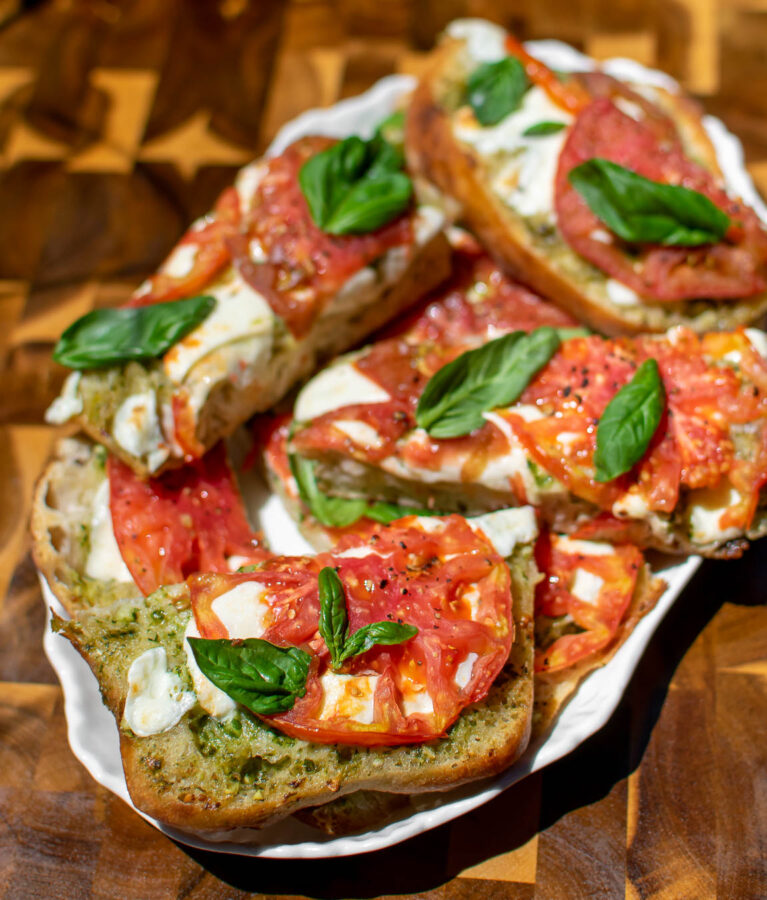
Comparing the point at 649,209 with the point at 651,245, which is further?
the point at 651,245

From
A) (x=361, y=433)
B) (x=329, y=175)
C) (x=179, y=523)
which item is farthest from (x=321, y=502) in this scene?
(x=329, y=175)

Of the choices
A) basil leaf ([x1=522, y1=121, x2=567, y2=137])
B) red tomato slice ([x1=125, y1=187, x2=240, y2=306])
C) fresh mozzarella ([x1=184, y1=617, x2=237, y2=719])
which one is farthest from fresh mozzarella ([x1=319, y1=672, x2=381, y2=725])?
basil leaf ([x1=522, y1=121, x2=567, y2=137])

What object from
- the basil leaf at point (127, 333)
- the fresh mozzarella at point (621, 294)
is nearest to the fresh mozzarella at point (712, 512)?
the fresh mozzarella at point (621, 294)

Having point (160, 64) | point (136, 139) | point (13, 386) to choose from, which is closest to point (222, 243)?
point (13, 386)

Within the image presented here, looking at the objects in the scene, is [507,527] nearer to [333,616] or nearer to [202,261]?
[333,616]

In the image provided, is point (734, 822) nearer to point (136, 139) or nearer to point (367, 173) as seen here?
point (367, 173)

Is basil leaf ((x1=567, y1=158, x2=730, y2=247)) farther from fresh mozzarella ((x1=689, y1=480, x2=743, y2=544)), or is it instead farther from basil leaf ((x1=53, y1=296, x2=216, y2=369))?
basil leaf ((x1=53, y1=296, x2=216, y2=369))
